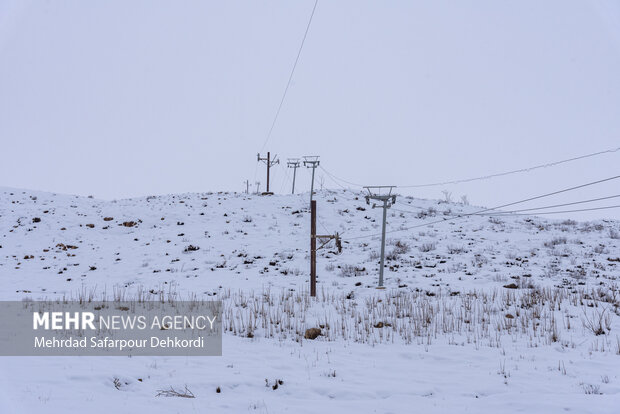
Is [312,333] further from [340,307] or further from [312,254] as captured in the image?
[312,254]

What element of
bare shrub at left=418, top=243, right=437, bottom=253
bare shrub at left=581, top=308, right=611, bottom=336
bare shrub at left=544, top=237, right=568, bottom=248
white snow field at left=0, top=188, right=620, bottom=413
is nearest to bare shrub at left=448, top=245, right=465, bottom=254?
white snow field at left=0, top=188, right=620, bottom=413

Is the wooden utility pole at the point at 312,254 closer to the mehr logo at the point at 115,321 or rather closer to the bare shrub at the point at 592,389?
the mehr logo at the point at 115,321

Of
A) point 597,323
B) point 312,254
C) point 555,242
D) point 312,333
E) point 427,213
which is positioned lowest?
point 312,333

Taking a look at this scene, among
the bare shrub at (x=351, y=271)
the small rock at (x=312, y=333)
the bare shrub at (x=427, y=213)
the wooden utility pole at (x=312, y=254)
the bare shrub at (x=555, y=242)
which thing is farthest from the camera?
the bare shrub at (x=427, y=213)

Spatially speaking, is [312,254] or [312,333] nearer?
[312,333]

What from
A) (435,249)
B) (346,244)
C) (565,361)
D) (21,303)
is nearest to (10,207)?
(21,303)

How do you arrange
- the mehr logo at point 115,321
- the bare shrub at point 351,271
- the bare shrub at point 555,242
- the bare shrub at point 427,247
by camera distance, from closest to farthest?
the mehr logo at point 115,321 < the bare shrub at point 351,271 < the bare shrub at point 427,247 < the bare shrub at point 555,242

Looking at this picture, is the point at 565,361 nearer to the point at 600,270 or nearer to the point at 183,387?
the point at 183,387

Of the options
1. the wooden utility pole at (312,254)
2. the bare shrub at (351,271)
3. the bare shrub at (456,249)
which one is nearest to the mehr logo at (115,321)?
the wooden utility pole at (312,254)

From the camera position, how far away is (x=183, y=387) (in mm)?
5707

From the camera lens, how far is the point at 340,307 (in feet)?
38.7

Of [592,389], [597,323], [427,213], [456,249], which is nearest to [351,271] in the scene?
[456,249]

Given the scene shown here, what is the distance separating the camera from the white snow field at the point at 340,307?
5.47 metres

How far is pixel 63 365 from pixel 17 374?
637 millimetres
